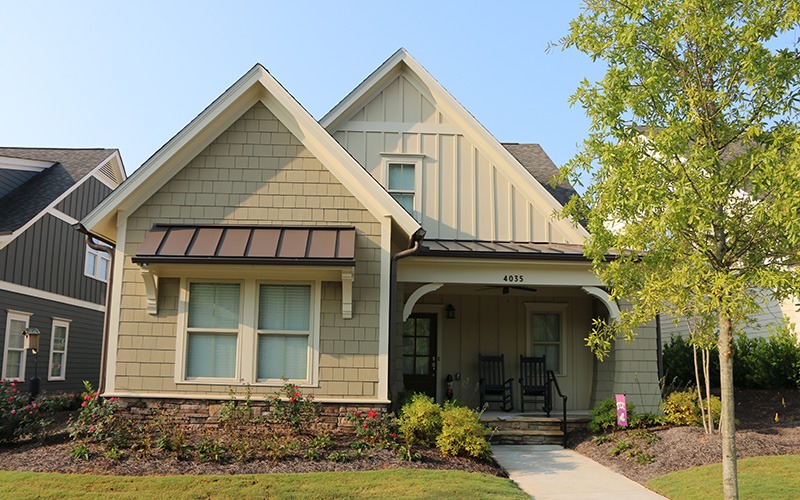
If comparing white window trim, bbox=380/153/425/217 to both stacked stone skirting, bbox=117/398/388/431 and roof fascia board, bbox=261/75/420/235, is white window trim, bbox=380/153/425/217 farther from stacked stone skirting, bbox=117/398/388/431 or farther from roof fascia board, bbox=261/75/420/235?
stacked stone skirting, bbox=117/398/388/431

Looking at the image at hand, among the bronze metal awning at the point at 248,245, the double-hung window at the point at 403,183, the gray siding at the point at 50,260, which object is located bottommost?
the bronze metal awning at the point at 248,245

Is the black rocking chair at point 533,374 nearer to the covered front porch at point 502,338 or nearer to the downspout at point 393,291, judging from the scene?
the covered front porch at point 502,338

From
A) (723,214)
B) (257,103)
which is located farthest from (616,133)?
(257,103)

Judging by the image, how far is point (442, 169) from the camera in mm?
13656

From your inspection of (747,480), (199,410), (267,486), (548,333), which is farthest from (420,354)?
(747,480)

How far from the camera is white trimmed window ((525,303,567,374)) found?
13992 millimetres

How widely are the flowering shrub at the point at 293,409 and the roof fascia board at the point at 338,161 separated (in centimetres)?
279

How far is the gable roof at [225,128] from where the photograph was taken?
404 inches

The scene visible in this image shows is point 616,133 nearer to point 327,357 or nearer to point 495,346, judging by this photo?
point 327,357

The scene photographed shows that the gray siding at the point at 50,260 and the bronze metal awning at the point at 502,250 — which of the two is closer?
the bronze metal awning at the point at 502,250

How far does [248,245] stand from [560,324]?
690 cm

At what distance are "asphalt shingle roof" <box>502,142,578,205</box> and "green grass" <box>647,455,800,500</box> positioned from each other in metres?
6.79

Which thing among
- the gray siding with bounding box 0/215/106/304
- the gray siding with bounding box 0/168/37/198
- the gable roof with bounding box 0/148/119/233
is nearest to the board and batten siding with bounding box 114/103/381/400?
the gray siding with bounding box 0/215/106/304

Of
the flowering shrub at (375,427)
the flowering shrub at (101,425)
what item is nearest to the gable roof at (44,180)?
the flowering shrub at (101,425)
